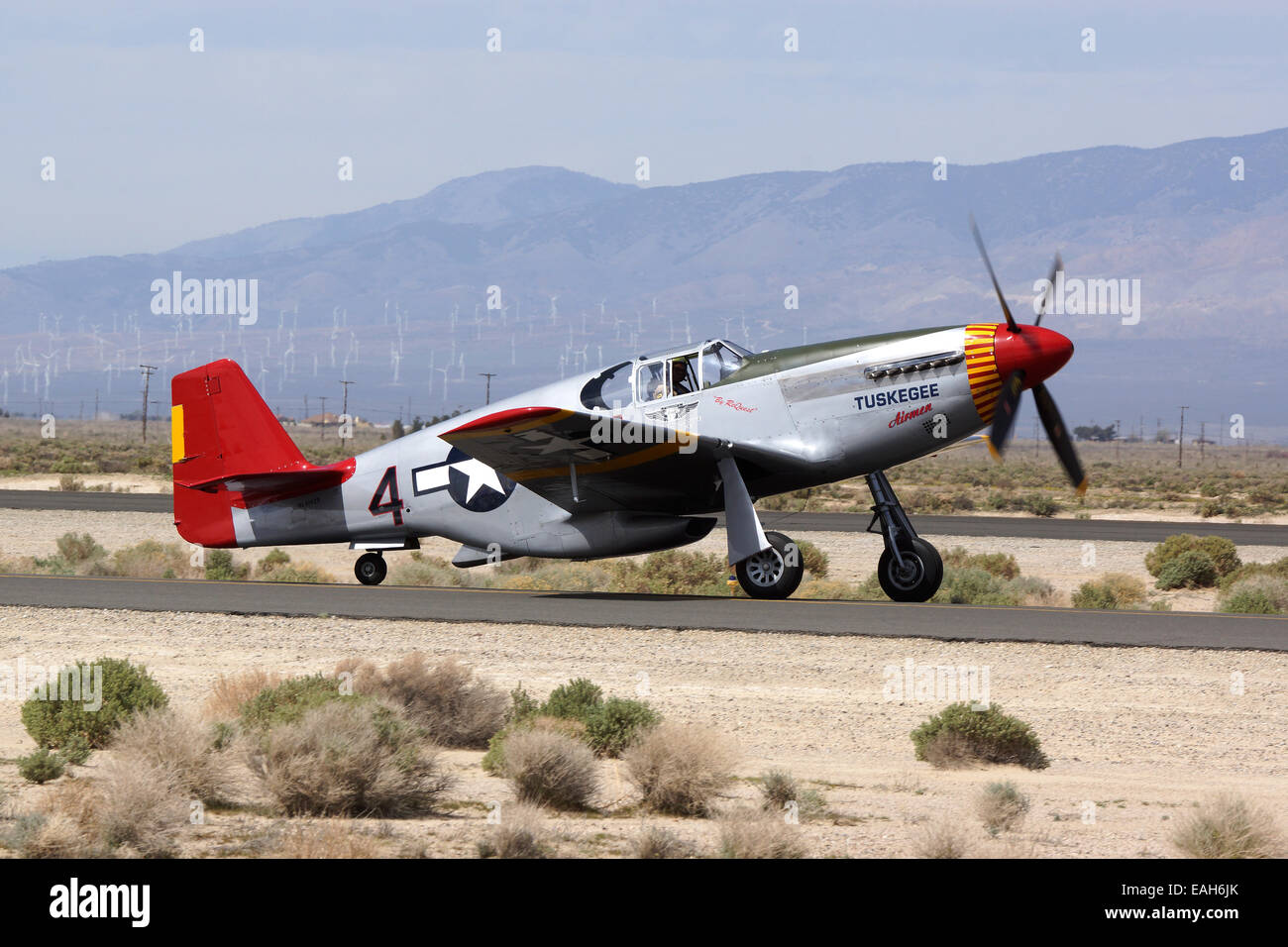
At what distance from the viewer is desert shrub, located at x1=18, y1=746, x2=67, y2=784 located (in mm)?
10070

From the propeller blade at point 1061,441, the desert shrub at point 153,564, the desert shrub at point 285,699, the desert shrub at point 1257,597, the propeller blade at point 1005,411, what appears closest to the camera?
the desert shrub at point 285,699

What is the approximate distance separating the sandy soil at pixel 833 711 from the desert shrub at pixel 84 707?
356 millimetres

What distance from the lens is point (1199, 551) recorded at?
27922mm

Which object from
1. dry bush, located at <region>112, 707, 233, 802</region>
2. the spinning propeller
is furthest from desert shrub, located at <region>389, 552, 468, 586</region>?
dry bush, located at <region>112, 707, 233, 802</region>

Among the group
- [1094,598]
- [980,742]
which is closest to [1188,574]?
[1094,598]

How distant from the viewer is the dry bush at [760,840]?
796 cm

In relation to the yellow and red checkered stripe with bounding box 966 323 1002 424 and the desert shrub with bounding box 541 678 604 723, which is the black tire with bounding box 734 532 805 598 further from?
the desert shrub with bounding box 541 678 604 723

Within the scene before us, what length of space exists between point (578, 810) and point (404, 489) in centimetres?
1092

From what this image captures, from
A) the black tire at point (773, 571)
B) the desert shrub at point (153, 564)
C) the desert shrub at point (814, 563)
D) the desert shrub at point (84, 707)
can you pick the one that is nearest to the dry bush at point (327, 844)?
the desert shrub at point (84, 707)

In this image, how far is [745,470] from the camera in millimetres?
18078

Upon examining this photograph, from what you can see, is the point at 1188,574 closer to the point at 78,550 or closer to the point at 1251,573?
the point at 1251,573

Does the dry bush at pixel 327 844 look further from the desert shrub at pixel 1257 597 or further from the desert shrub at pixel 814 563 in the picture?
the desert shrub at pixel 814 563
